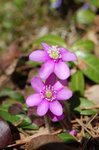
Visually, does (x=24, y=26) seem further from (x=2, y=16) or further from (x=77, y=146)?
(x=77, y=146)

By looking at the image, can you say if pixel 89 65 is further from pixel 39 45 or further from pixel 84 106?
pixel 39 45

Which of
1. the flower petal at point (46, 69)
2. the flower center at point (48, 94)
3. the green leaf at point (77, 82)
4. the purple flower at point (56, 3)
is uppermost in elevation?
the purple flower at point (56, 3)

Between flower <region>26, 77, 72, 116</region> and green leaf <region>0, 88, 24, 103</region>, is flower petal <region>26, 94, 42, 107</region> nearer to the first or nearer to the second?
flower <region>26, 77, 72, 116</region>

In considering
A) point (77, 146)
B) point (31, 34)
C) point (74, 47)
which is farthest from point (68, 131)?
point (31, 34)

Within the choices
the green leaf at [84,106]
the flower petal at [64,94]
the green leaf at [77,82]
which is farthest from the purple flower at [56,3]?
the flower petal at [64,94]

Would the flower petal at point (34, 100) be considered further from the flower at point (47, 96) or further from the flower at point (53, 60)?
the flower at point (53, 60)

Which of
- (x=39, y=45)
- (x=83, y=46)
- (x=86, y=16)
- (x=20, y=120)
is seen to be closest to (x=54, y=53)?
(x=20, y=120)
